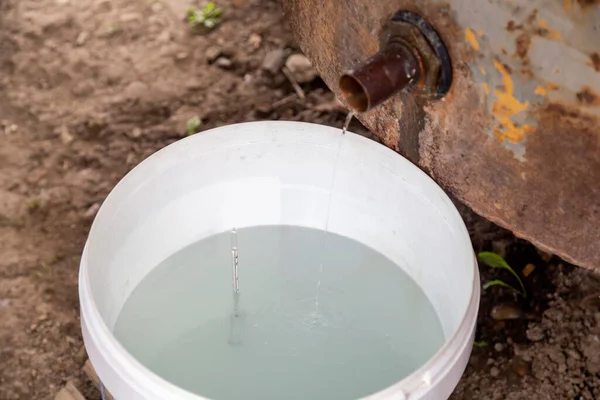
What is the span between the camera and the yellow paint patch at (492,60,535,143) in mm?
912

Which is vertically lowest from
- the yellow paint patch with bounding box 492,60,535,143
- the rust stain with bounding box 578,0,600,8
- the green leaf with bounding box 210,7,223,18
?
the green leaf with bounding box 210,7,223,18

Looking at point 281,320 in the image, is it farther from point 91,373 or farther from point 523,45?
point 523,45

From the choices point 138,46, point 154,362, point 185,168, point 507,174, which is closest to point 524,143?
point 507,174

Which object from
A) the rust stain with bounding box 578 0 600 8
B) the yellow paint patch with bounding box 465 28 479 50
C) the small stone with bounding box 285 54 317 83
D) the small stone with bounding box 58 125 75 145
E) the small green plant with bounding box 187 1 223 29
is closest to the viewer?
the rust stain with bounding box 578 0 600 8

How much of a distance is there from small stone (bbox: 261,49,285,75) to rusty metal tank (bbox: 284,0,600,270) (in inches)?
27.4

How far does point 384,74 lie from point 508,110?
16 centimetres

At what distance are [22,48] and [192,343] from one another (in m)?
1.04

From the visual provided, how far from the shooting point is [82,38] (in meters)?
1.95

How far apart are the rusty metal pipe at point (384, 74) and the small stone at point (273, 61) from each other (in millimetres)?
908

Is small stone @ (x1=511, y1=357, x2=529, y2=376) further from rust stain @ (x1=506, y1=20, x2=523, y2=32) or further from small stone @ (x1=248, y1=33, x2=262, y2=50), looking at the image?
small stone @ (x1=248, y1=33, x2=262, y2=50)

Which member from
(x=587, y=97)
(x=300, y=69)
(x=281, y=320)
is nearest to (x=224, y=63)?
(x=300, y=69)

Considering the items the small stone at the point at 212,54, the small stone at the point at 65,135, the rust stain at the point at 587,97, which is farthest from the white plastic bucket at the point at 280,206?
the small stone at the point at 212,54

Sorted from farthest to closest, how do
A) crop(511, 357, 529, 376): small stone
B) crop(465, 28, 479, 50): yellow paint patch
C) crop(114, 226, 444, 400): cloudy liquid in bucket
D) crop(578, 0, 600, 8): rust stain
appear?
crop(511, 357, 529, 376): small stone < crop(114, 226, 444, 400): cloudy liquid in bucket < crop(465, 28, 479, 50): yellow paint patch < crop(578, 0, 600, 8): rust stain

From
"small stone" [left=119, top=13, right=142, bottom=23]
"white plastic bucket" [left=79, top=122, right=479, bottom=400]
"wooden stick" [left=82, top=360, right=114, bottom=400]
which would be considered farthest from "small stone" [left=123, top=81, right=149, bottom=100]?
"wooden stick" [left=82, top=360, right=114, bottom=400]
